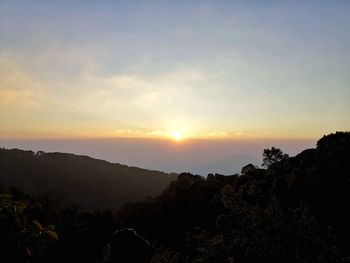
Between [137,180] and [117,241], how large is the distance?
112139 millimetres

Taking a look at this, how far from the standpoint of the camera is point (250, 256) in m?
9.91

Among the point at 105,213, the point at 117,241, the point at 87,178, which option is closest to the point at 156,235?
the point at 105,213

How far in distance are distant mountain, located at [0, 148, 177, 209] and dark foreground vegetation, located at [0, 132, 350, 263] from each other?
42756 millimetres

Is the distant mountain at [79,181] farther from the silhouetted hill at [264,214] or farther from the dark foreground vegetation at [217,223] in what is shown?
the silhouetted hill at [264,214]

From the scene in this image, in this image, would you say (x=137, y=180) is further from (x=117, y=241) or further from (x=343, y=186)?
(x=117, y=241)

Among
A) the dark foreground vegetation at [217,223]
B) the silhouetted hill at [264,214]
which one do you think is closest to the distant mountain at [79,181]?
the dark foreground vegetation at [217,223]

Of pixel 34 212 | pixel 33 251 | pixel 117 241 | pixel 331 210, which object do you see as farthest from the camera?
pixel 34 212

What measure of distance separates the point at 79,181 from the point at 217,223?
102150mm

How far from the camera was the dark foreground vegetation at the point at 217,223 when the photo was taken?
991cm

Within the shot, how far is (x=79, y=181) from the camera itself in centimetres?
11069

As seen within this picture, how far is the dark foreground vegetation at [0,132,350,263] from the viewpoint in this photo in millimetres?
9914

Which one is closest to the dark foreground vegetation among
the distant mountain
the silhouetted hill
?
the silhouetted hill

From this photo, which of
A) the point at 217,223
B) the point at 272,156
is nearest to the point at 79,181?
the point at 272,156

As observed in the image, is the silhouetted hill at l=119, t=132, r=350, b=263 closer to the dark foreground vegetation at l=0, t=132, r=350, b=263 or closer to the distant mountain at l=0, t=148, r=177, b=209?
the dark foreground vegetation at l=0, t=132, r=350, b=263
